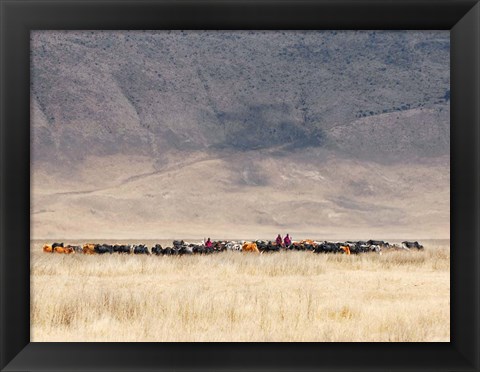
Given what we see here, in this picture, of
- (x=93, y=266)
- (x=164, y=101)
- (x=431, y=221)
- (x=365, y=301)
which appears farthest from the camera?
(x=164, y=101)

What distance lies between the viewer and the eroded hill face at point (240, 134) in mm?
78438

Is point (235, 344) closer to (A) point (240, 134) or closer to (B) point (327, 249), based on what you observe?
(B) point (327, 249)

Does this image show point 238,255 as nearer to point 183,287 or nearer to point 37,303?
point 183,287

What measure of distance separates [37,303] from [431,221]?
227 feet

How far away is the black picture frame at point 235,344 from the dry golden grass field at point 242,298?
0.52 meters

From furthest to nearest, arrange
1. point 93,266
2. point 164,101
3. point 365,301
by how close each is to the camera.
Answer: point 164,101
point 93,266
point 365,301

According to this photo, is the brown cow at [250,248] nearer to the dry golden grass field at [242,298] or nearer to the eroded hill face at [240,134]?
the dry golden grass field at [242,298]

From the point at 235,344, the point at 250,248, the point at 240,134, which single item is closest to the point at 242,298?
the point at 235,344

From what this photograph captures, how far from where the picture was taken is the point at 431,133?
284ft

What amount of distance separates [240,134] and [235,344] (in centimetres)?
8708

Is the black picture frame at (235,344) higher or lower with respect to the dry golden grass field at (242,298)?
higher

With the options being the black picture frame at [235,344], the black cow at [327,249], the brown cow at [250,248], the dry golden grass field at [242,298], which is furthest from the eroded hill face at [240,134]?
the black picture frame at [235,344]

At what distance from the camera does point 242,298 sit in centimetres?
1343

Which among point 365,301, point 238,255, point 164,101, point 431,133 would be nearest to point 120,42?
point 164,101
